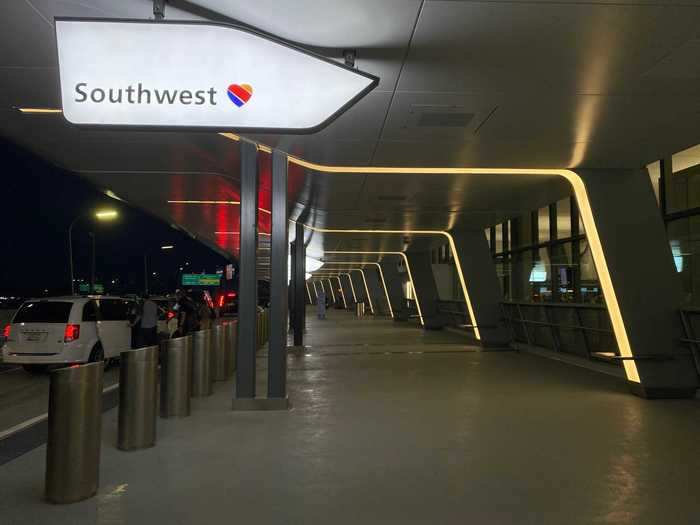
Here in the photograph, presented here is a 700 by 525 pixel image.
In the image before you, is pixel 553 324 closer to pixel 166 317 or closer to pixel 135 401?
pixel 135 401

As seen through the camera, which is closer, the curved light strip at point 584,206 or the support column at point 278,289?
the support column at point 278,289

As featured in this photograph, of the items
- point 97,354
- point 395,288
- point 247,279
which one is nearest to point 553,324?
point 247,279

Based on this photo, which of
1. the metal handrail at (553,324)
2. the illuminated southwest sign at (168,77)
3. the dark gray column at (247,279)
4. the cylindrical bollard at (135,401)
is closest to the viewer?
the illuminated southwest sign at (168,77)

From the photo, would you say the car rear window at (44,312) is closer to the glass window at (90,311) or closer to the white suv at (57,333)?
the white suv at (57,333)

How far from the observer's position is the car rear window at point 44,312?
40.6ft

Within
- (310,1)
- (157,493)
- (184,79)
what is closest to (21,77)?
(184,79)

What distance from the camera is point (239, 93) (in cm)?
480

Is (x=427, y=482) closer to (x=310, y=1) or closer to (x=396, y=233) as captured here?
(x=310, y=1)

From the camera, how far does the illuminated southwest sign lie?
4641mm

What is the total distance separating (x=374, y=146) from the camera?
8.70m

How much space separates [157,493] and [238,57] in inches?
131

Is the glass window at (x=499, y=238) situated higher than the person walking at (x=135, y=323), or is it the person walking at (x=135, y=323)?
the glass window at (x=499, y=238)

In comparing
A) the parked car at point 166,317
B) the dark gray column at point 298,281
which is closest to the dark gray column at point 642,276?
the dark gray column at point 298,281

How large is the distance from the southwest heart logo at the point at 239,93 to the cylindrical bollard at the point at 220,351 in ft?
21.9
